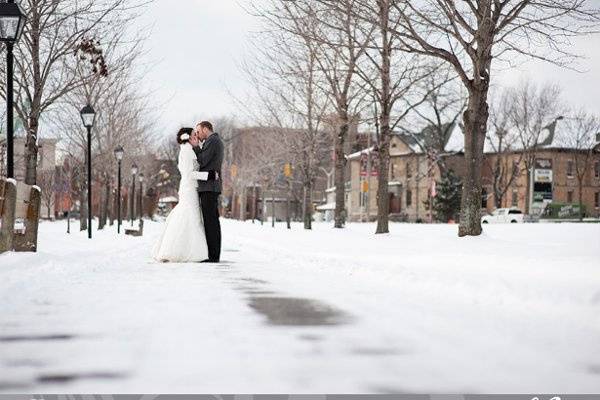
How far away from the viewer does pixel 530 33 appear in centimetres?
1728

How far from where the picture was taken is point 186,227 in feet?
36.7

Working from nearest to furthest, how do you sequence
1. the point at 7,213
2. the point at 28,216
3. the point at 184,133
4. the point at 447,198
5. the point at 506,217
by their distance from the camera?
the point at 7,213
the point at 184,133
the point at 28,216
the point at 506,217
the point at 447,198

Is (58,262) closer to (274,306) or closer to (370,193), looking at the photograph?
(274,306)

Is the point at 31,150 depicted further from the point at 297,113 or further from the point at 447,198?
the point at 447,198

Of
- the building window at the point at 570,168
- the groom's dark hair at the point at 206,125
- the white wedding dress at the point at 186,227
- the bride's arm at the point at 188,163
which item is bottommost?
the white wedding dress at the point at 186,227

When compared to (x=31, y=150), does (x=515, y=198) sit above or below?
above

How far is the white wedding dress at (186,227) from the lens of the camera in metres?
11.1

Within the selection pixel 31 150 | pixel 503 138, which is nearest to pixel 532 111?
pixel 503 138

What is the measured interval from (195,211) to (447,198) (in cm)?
5076

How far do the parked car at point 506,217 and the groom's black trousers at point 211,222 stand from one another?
1847 inches

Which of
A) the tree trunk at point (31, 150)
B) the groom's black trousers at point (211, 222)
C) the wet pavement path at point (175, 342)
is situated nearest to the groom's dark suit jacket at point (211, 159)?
the groom's black trousers at point (211, 222)

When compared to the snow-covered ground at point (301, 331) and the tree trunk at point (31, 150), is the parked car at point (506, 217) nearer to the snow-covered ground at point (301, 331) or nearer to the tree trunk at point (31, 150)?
the tree trunk at point (31, 150)

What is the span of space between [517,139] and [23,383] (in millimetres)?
64061

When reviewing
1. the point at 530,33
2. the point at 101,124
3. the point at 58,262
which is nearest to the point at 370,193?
the point at 101,124
